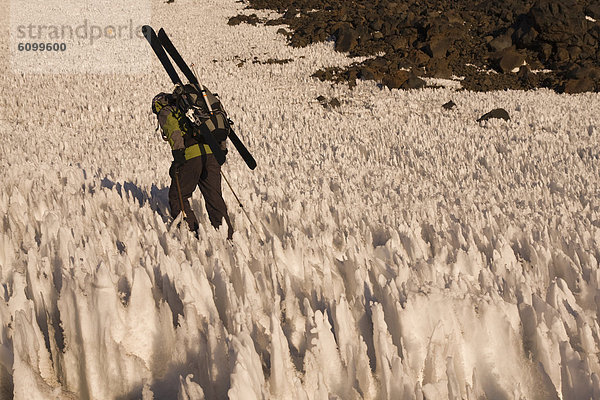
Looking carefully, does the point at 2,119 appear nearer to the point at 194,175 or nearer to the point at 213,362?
the point at 194,175

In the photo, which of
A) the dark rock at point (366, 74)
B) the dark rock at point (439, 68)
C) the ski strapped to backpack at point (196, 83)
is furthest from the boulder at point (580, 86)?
the ski strapped to backpack at point (196, 83)

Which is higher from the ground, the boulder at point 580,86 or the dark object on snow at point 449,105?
the boulder at point 580,86

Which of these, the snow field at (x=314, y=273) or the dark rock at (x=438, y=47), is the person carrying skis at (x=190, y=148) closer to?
the snow field at (x=314, y=273)

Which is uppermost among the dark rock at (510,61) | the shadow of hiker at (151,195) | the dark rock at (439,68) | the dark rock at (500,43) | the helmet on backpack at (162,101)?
the dark rock at (500,43)

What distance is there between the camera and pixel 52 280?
9.92 feet

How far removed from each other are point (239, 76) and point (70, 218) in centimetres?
1808

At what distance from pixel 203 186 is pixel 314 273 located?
2.57m

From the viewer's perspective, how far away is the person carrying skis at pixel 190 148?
16.1 feet

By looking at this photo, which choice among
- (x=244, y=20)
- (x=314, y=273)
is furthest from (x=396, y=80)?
(x=244, y=20)

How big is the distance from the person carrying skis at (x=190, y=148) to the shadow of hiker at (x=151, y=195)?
18.9 inches

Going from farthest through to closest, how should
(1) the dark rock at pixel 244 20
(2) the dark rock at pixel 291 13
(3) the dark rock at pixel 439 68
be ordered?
1. (2) the dark rock at pixel 291 13
2. (1) the dark rock at pixel 244 20
3. (3) the dark rock at pixel 439 68

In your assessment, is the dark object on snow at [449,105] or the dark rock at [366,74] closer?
the dark object on snow at [449,105]

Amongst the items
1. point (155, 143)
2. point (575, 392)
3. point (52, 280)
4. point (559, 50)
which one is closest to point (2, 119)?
point (155, 143)

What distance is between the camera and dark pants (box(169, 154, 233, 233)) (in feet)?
17.6
